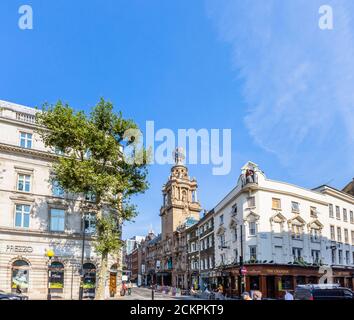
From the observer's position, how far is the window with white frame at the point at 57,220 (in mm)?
39594

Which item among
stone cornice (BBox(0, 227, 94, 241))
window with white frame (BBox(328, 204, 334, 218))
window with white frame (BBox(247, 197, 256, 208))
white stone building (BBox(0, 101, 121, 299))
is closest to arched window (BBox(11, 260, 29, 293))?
white stone building (BBox(0, 101, 121, 299))

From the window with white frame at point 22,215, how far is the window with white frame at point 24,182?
1732mm

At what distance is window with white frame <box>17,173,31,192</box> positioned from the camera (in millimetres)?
38281

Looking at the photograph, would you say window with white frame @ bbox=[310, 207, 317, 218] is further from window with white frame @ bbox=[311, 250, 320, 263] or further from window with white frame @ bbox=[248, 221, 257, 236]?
Result: window with white frame @ bbox=[311, 250, 320, 263]

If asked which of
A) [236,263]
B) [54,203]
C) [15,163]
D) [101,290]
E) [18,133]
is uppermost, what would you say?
[18,133]

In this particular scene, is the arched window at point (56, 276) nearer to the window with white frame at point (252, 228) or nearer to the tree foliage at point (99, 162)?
the tree foliage at point (99, 162)

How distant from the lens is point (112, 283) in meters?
43.9

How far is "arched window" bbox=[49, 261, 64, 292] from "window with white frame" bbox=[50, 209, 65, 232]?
11.5 ft

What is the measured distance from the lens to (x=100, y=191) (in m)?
33.1

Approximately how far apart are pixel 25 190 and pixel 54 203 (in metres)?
3.23

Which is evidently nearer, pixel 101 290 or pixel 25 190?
pixel 101 290

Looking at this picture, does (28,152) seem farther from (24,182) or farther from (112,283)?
(112,283)
